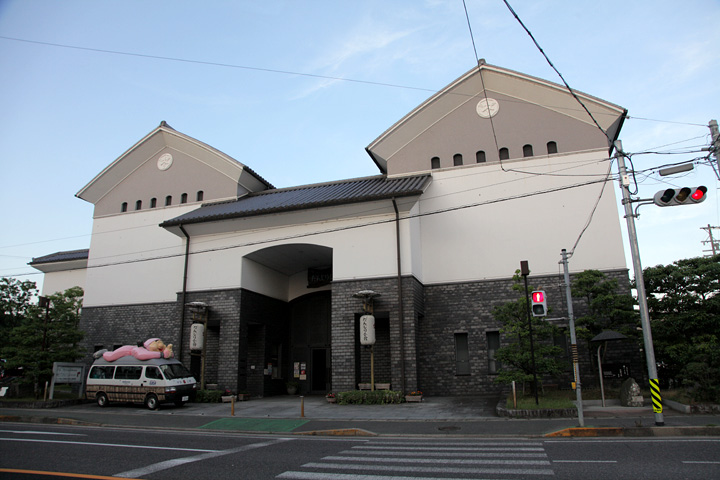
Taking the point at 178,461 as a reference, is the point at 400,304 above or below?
above

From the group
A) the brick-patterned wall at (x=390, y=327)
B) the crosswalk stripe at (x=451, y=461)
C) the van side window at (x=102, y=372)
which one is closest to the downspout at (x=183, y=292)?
the van side window at (x=102, y=372)

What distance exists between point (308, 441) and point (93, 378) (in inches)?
497

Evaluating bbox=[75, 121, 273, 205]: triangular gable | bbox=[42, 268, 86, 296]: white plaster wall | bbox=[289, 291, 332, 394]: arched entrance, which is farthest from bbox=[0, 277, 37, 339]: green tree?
bbox=[289, 291, 332, 394]: arched entrance

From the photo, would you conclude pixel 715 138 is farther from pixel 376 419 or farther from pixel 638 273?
pixel 376 419

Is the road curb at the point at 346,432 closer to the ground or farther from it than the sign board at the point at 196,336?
closer to the ground

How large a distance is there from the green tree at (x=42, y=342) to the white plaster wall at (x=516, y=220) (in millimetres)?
16187

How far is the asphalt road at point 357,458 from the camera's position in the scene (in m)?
7.21

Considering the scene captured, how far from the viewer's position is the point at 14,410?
18.1 meters

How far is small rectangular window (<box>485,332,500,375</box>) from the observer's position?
19.5 metres

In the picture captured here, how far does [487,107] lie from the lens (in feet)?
69.8

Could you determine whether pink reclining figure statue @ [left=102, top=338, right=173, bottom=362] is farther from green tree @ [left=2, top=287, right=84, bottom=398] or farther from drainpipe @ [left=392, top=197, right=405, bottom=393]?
drainpipe @ [left=392, top=197, right=405, bottom=393]

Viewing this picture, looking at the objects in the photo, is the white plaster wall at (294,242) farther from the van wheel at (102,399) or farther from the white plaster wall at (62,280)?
the white plaster wall at (62,280)

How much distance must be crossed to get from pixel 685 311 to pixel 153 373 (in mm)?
→ 18981

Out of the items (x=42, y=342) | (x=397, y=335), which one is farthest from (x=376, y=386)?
(x=42, y=342)
